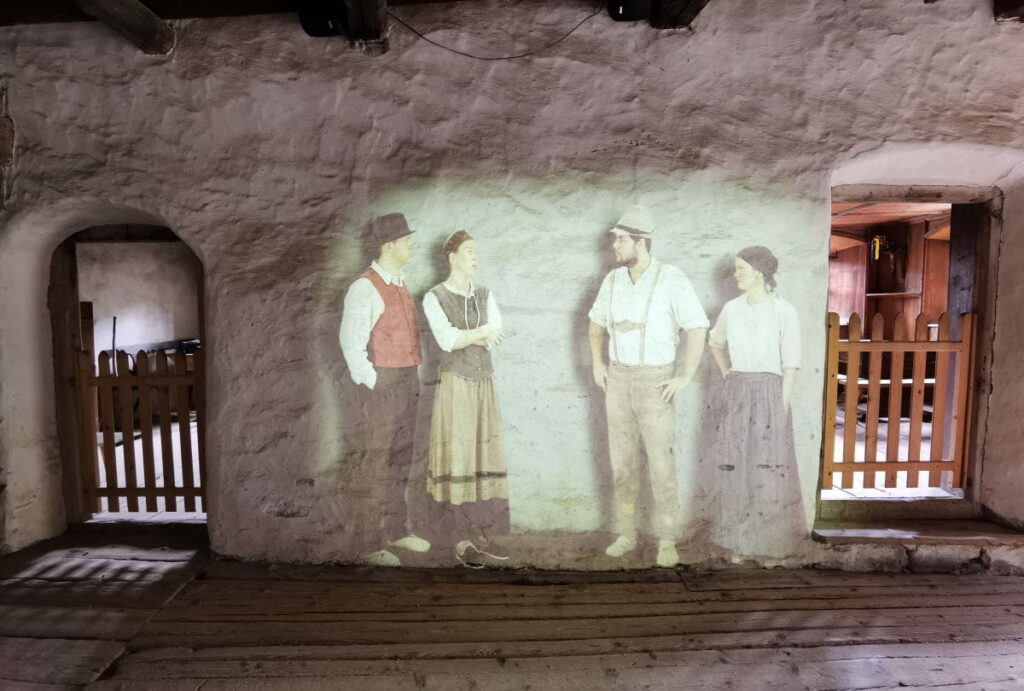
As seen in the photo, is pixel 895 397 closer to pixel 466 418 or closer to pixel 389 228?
pixel 466 418

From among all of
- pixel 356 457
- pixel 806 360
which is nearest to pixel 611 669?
pixel 356 457

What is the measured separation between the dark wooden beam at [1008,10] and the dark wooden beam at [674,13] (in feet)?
5.55

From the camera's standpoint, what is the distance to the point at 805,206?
280cm

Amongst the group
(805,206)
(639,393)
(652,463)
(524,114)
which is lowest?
(652,463)

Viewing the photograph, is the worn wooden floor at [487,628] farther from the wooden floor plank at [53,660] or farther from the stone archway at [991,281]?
the stone archway at [991,281]

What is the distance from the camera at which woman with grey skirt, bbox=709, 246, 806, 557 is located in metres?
2.83

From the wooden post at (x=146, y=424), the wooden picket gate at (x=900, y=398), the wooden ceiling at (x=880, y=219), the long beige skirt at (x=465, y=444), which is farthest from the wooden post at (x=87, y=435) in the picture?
the wooden ceiling at (x=880, y=219)

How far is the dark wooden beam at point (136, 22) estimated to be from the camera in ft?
8.39

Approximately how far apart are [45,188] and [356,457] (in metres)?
2.44


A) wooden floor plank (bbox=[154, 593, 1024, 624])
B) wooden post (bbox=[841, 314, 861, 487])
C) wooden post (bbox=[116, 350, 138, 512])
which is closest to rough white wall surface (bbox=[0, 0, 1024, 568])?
wooden floor plank (bbox=[154, 593, 1024, 624])

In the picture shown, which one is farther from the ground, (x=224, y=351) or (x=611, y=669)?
(x=224, y=351)

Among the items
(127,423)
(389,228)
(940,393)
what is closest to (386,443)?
(389,228)

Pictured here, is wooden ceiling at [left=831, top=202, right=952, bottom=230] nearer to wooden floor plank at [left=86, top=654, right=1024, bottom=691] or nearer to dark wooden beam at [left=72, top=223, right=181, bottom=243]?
wooden floor plank at [left=86, top=654, right=1024, bottom=691]

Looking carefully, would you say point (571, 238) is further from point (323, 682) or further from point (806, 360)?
point (323, 682)
